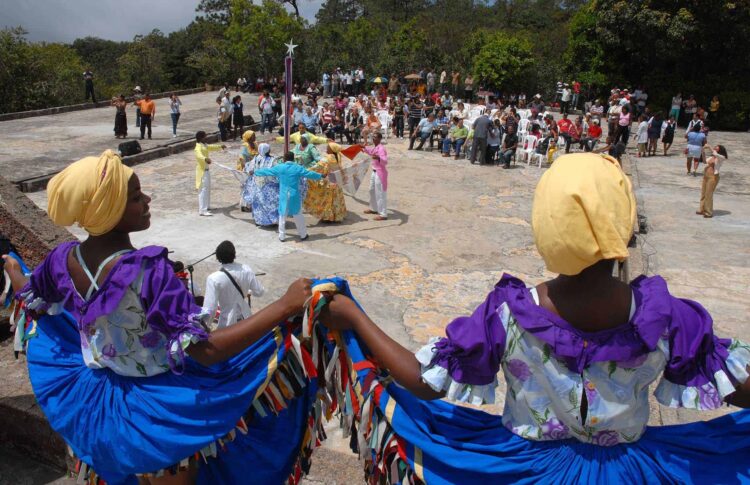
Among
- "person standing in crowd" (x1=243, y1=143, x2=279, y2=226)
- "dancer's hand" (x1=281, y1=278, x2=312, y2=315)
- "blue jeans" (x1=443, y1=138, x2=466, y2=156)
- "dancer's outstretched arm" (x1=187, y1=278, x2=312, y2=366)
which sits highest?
"dancer's hand" (x1=281, y1=278, x2=312, y2=315)

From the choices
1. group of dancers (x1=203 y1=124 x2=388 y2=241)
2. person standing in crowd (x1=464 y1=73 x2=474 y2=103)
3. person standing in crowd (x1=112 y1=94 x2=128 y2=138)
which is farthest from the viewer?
person standing in crowd (x1=464 y1=73 x2=474 y2=103)

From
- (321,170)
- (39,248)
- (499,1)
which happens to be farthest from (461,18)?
(39,248)

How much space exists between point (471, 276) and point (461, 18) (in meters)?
43.9

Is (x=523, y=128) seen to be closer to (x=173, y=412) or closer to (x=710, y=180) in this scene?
(x=710, y=180)

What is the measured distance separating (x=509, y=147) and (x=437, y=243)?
25.1 ft

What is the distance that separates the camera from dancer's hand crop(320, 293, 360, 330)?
7.47 ft

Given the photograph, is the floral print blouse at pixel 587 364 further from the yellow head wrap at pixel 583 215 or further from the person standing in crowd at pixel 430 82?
the person standing in crowd at pixel 430 82

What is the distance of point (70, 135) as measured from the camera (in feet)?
63.7

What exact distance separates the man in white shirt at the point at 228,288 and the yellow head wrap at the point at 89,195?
2.87 meters

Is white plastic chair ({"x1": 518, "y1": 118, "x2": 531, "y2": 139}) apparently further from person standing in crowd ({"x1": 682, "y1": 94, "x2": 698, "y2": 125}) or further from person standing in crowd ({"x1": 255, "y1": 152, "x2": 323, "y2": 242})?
person standing in crowd ({"x1": 255, "y1": 152, "x2": 323, "y2": 242})

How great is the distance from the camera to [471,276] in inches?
326

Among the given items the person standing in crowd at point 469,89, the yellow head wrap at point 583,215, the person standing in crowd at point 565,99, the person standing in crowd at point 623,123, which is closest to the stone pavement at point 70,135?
the person standing in crowd at point 469,89

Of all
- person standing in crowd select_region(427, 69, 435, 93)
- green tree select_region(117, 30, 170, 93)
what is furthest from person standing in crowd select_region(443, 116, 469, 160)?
green tree select_region(117, 30, 170, 93)

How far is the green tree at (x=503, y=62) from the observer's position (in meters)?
26.5
